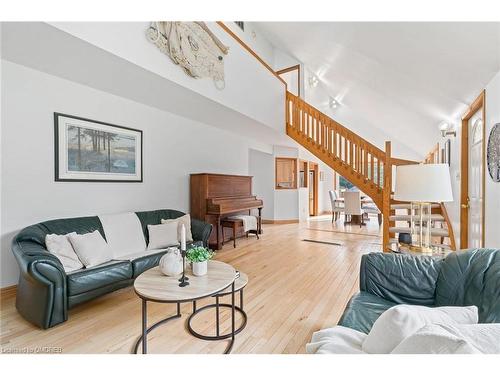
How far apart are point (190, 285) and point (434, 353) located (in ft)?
4.56

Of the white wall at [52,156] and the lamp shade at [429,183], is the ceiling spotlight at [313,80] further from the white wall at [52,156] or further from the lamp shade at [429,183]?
the lamp shade at [429,183]

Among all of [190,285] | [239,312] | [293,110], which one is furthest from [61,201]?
[293,110]

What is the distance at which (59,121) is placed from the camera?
2.88m

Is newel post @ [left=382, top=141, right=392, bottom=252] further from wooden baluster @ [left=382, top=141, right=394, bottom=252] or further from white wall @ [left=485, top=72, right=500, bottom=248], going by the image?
white wall @ [left=485, top=72, right=500, bottom=248]

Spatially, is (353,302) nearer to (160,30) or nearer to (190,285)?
(190,285)

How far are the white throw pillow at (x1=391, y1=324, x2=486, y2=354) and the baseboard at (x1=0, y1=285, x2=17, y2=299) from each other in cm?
347

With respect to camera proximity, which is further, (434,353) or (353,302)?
(353,302)

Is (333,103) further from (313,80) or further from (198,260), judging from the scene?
(198,260)

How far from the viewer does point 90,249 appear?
8.29 ft

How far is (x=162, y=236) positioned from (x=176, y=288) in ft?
6.12

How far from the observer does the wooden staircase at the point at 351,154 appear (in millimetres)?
4535

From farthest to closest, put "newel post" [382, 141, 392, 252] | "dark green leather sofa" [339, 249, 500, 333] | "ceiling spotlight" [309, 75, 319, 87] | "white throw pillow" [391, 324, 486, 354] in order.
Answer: "ceiling spotlight" [309, 75, 319, 87]
"newel post" [382, 141, 392, 252]
"dark green leather sofa" [339, 249, 500, 333]
"white throw pillow" [391, 324, 486, 354]

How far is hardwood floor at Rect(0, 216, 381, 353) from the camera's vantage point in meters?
1.85

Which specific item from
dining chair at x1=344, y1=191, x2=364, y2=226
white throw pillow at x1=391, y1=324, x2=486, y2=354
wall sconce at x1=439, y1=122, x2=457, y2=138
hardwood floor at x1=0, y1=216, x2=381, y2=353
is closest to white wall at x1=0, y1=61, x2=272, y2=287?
hardwood floor at x1=0, y1=216, x2=381, y2=353
